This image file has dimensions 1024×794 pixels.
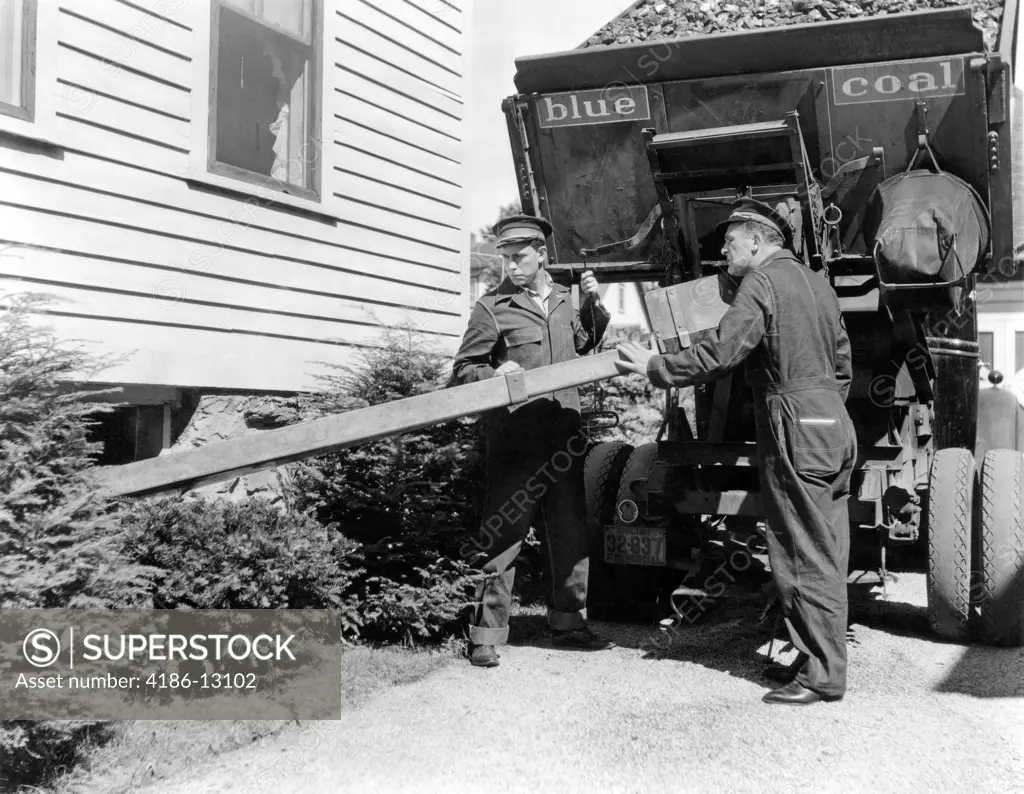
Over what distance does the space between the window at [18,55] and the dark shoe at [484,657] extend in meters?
3.20

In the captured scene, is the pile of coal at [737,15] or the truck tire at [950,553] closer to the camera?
the truck tire at [950,553]

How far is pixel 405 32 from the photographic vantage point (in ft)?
23.4

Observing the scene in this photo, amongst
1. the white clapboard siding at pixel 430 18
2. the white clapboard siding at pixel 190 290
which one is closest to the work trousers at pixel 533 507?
the white clapboard siding at pixel 190 290

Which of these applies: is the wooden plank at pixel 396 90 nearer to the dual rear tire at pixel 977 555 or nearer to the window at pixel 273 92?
the window at pixel 273 92

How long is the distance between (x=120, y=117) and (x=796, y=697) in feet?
13.7

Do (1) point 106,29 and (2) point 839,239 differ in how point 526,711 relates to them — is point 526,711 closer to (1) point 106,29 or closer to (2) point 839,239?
(2) point 839,239

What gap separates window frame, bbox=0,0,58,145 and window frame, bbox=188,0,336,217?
2.78 ft

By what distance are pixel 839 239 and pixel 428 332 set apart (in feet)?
9.12

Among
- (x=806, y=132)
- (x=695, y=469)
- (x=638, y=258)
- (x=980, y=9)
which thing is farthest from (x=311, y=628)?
(x=980, y=9)

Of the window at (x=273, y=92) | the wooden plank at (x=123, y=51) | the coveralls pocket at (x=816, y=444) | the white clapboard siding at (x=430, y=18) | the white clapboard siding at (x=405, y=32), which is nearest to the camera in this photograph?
the coveralls pocket at (x=816, y=444)

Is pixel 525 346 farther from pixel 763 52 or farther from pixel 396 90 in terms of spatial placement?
pixel 396 90

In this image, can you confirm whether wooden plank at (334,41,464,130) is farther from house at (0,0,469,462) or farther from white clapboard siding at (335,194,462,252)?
white clapboard siding at (335,194,462,252)

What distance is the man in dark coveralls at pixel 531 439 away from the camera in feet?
16.0

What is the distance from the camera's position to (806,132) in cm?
527
